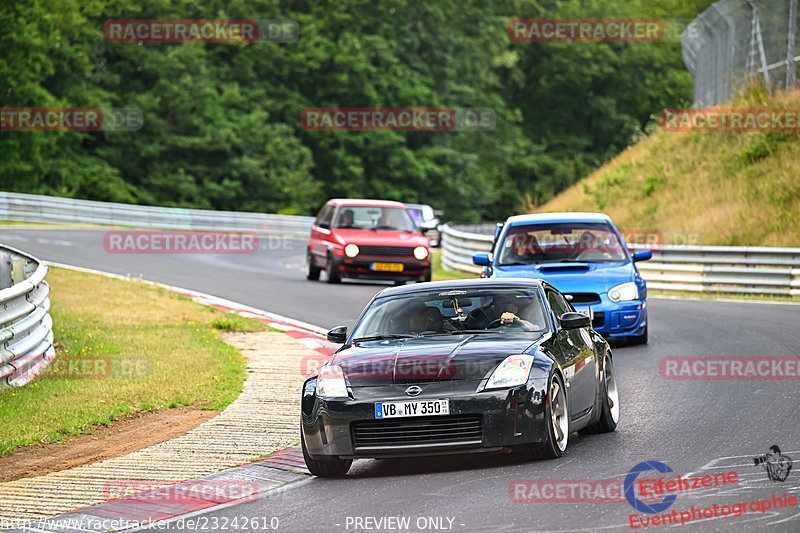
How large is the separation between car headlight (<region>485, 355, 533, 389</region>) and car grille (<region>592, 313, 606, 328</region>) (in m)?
6.64

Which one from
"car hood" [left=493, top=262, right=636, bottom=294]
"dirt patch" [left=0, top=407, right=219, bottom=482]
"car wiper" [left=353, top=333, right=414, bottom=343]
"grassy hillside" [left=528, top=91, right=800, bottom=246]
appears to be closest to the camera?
"dirt patch" [left=0, top=407, right=219, bottom=482]

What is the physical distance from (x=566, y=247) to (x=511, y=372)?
8.46 meters

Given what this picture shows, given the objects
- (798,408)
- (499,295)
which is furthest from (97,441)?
(798,408)

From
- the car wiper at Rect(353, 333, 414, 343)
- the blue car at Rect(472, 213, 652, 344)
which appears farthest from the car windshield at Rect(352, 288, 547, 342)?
the blue car at Rect(472, 213, 652, 344)

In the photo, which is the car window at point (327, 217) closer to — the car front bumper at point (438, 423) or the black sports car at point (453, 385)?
the black sports car at point (453, 385)

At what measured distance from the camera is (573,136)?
82.9m

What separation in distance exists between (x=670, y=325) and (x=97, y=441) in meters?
10.1

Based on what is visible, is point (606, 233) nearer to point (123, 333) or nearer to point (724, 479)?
point (123, 333)

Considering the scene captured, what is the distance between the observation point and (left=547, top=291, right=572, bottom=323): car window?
33.4ft

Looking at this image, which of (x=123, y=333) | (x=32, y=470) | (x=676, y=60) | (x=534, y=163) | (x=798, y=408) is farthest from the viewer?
(x=676, y=60)

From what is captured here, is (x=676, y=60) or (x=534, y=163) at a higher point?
(x=676, y=60)

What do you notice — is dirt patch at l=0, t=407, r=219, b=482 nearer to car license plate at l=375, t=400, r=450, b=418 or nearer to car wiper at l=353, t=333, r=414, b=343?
car wiper at l=353, t=333, r=414, b=343

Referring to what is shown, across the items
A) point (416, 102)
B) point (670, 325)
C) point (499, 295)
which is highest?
point (416, 102)

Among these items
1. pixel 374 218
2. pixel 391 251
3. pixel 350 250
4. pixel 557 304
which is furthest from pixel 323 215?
pixel 557 304
